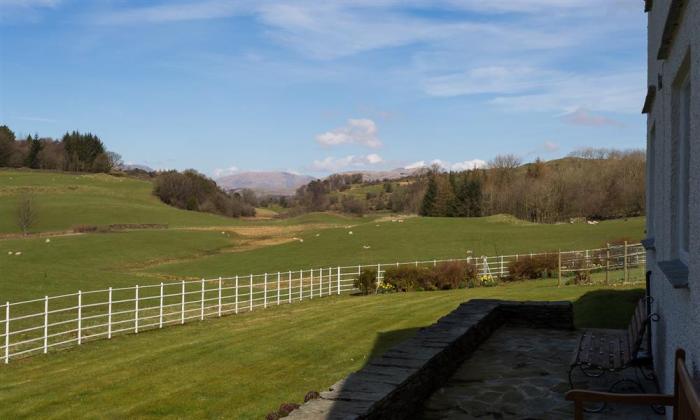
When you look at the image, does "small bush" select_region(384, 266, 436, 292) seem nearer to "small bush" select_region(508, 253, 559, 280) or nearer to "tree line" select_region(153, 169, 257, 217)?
"small bush" select_region(508, 253, 559, 280)

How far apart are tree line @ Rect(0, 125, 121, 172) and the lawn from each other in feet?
351

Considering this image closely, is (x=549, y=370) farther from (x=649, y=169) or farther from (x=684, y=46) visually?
(x=684, y=46)

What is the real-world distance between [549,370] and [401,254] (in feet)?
122

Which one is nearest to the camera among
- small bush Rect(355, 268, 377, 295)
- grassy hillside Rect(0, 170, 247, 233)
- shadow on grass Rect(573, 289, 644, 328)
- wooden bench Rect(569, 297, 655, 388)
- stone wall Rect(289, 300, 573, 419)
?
stone wall Rect(289, 300, 573, 419)

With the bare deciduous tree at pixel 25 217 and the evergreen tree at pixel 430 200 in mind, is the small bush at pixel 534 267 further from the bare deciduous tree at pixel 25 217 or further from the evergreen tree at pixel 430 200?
the evergreen tree at pixel 430 200

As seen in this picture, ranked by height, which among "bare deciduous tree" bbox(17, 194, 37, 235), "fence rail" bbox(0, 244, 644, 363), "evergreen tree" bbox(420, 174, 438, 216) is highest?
"evergreen tree" bbox(420, 174, 438, 216)

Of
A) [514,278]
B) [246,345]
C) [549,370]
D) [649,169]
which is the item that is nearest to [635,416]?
[549,370]

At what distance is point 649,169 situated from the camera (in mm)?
8633

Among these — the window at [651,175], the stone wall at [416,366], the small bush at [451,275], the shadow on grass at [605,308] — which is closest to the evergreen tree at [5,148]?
the small bush at [451,275]

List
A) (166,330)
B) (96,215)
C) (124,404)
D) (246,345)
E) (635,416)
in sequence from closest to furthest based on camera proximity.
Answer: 1. (635,416)
2. (124,404)
3. (246,345)
4. (166,330)
5. (96,215)

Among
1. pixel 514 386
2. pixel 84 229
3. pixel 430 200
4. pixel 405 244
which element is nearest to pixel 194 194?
pixel 430 200

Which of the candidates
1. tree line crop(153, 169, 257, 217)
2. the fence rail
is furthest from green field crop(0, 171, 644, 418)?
tree line crop(153, 169, 257, 217)

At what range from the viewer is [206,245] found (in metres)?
53.3

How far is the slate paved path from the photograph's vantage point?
5793mm
